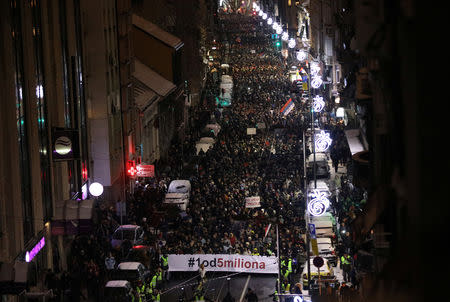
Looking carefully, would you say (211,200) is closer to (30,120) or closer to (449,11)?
(30,120)

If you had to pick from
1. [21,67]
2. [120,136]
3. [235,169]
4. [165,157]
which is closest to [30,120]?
[21,67]

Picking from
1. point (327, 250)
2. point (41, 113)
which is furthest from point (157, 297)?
point (327, 250)

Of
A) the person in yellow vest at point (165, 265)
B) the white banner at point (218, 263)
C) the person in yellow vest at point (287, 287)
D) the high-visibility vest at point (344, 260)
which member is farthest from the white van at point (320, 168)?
the person in yellow vest at point (287, 287)

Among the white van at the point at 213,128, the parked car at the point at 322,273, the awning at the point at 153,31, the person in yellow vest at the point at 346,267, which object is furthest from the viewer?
the white van at the point at 213,128

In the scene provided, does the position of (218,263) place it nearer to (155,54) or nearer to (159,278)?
(159,278)

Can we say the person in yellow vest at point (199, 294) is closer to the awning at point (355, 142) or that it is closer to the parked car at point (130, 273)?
the parked car at point (130, 273)
